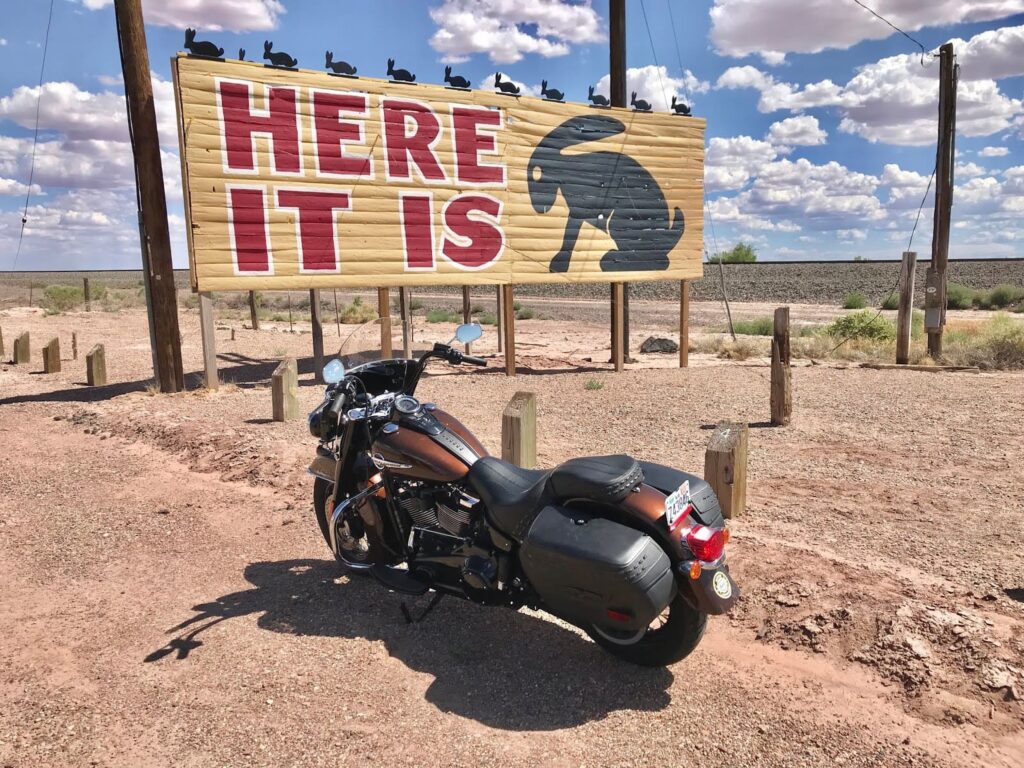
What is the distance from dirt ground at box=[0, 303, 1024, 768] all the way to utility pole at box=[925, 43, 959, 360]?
6067 mm

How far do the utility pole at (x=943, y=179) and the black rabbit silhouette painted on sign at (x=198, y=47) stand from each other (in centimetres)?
1159

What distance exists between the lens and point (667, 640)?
3301 millimetres

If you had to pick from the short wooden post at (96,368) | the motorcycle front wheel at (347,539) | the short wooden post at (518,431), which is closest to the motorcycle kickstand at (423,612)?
the motorcycle front wheel at (347,539)

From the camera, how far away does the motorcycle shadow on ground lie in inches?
128

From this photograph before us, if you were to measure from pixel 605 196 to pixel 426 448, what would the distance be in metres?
10.8

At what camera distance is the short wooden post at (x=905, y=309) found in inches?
488

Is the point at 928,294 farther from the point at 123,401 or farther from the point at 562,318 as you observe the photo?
the point at 562,318

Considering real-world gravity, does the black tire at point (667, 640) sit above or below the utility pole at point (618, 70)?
below

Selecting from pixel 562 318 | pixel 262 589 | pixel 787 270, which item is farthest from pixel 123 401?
pixel 787 270

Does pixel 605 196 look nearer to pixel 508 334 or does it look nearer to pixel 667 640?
pixel 508 334

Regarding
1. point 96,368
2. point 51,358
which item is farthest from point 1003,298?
point 51,358

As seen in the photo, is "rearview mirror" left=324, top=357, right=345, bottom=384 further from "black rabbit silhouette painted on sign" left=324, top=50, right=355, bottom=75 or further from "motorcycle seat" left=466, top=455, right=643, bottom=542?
"black rabbit silhouette painted on sign" left=324, top=50, right=355, bottom=75

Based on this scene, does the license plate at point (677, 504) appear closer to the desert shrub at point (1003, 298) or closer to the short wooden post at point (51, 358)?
the short wooden post at point (51, 358)

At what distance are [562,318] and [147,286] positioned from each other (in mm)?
18876
